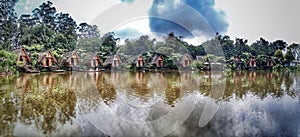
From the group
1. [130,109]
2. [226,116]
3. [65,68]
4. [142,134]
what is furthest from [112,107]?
[65,68]

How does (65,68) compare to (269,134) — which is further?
(65,68)

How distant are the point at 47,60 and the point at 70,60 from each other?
50.5 inches

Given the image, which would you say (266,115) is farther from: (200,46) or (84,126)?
(200,46)

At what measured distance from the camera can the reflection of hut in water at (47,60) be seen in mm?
14402

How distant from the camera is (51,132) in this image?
356 cm

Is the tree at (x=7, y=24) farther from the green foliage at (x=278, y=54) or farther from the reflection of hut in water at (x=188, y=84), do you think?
the green foliage at (x=278, y=54)

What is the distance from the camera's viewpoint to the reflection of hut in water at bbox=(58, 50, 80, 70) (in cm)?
1548

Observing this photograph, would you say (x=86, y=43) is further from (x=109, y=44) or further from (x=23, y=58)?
(x=23, y=58)

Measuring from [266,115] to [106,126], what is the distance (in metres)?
2.77

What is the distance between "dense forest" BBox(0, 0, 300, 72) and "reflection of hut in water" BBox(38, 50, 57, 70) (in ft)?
1.15

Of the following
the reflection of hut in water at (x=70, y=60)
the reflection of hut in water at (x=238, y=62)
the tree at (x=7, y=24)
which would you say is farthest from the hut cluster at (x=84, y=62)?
the tree at (x=7, y=24)

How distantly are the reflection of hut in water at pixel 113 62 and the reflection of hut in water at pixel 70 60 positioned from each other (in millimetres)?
1650

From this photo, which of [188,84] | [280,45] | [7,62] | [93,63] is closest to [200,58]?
[93,63]

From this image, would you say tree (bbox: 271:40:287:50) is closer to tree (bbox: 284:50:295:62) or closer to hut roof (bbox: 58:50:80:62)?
tree (bbox: 284:50:295:62)
